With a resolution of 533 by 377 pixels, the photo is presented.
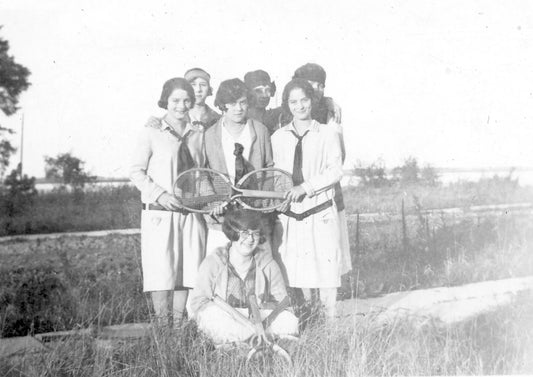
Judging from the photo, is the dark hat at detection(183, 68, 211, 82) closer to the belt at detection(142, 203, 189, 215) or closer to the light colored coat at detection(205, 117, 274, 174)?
the light colored coat at detection(205, 117, 274, 174)

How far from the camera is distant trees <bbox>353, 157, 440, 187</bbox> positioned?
6.15 meters

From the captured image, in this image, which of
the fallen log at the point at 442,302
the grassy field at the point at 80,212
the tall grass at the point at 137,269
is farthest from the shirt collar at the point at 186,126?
the grassy field at the point at 80,212

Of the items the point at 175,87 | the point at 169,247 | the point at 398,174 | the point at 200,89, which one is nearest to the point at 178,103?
the point at 175,87

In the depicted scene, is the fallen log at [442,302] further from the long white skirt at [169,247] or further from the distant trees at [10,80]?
the distant trees at [10,80]

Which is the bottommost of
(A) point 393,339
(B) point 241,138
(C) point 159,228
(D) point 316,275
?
(A) point 393,339

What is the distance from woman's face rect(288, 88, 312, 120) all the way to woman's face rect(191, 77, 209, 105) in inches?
22.8

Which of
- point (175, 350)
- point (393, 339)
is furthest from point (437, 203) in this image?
point (175, 350)

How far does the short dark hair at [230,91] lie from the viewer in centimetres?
383

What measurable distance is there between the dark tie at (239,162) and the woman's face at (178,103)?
0.41 metres

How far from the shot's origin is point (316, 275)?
4.00m

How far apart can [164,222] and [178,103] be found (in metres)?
0.76

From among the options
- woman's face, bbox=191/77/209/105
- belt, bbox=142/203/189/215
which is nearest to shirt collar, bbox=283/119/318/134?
woman's face, bbox=191/77/209/105

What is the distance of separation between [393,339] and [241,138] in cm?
167

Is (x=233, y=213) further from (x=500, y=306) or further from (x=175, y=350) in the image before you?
(x=500, y=306)
